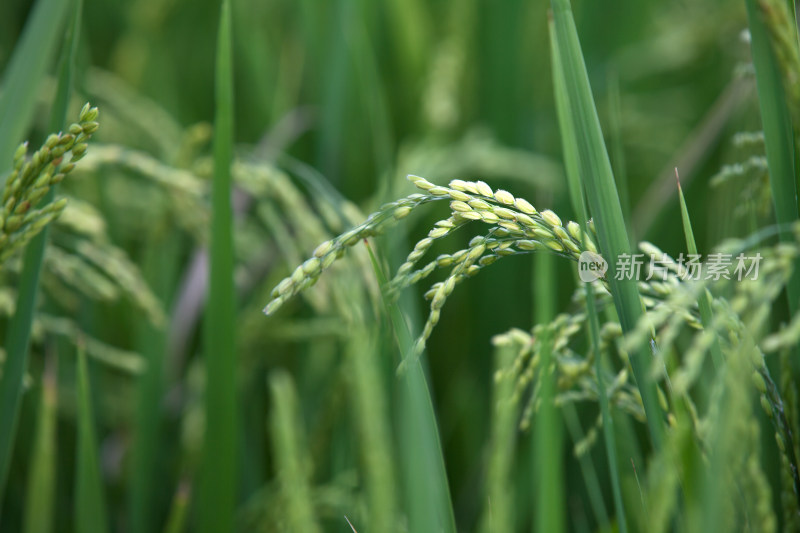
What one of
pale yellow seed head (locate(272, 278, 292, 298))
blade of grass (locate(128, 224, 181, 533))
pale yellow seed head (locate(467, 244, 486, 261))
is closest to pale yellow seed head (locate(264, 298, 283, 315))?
pale yellow seed head (locate(272, 278, 292, 298))

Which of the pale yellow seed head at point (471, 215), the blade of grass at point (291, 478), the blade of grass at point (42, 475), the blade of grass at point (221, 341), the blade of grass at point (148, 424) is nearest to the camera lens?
the pale yellow seed head at point (471, 215)

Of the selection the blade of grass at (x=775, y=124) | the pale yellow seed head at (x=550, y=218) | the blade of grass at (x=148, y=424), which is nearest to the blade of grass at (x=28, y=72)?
the blade of grass at (x=148, y=424)

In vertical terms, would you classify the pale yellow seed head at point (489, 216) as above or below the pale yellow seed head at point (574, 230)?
above

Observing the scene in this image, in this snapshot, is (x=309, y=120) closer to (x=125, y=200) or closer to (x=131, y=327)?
(x=125, y=200)

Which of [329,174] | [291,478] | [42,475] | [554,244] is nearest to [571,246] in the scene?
[554,244]

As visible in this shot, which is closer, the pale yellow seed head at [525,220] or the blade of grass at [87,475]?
the pale yellow seed head at [525,220]

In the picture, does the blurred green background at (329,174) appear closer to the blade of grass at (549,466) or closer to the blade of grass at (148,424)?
the blade of grass at (148,424)

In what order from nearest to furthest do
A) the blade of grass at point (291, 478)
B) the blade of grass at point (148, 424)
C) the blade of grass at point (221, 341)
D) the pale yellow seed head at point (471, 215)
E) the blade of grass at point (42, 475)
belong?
the pale yellow seed head at point (471, 215) < the blade of grass at point (291, 478) < the blade of grass at point (221, 341) < the blade of grass at point (42, 475) < the blade of grass at point (148, 424)

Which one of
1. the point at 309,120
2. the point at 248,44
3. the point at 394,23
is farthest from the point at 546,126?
the point at 248,44
